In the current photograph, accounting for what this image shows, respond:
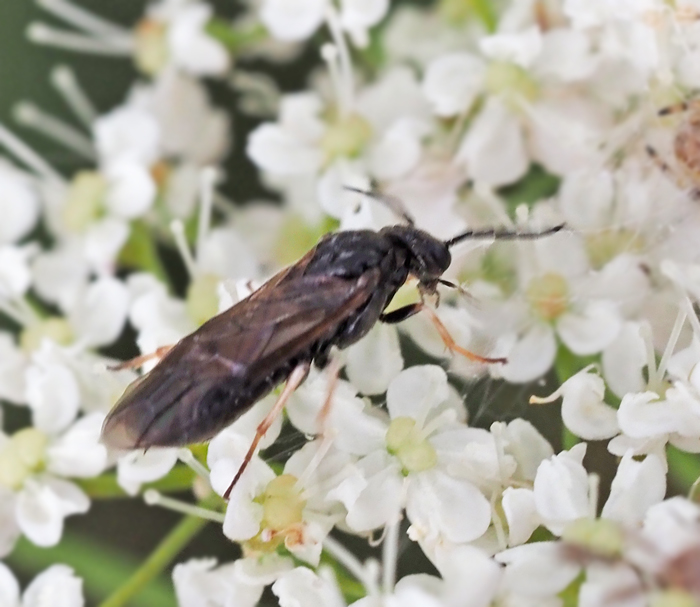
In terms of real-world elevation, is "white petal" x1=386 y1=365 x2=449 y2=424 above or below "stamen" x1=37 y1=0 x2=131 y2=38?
below

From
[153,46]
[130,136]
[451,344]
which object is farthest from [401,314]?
[153,46]

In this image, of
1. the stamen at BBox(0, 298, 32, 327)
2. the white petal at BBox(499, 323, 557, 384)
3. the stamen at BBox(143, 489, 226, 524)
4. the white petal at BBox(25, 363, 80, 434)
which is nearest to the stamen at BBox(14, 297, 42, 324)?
the stamen at BBox(0, 298, 32, 327)

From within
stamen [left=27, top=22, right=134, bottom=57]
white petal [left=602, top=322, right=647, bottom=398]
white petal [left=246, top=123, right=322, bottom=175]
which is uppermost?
stamen [left=27, top=22, right=134, bottom=57]

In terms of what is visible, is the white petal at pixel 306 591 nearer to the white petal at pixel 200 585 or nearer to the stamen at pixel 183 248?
the white petal at pixel 200 585

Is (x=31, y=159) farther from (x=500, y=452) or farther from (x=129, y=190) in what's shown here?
(x=500, y=452)

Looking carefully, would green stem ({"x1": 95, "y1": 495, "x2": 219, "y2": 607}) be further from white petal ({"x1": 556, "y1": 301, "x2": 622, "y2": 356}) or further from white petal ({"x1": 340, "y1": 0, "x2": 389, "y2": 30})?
white petal ({"x1": 340, "y1": 0, "x2": 389, "y2": 30})

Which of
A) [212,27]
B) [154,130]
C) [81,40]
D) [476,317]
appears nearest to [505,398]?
[476,317]
